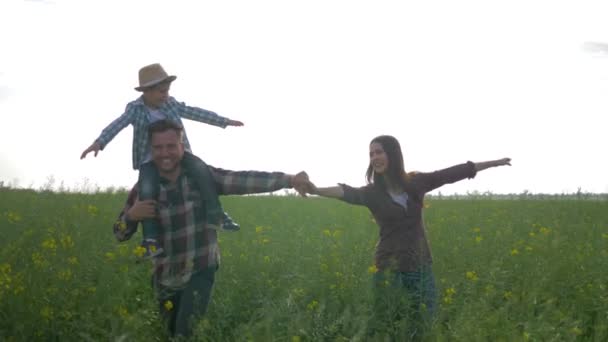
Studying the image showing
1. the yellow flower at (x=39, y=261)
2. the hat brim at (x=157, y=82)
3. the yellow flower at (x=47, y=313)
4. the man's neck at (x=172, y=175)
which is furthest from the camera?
the hat brim at (x=157, y=82)

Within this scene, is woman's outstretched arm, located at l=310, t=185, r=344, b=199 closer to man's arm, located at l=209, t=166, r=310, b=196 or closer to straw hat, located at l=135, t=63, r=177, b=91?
man's arm, located at l=209, t=166, r=310, b=196

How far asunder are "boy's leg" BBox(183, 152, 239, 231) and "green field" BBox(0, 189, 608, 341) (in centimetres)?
61

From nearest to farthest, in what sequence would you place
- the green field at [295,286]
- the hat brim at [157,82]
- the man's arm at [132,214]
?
1. the green field at [295,286]
2. the man's arm at [132,214]
3. the hat brim at [157,82]

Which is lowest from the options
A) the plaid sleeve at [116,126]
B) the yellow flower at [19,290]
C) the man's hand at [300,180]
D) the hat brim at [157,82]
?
the yellow flower at [19,290]

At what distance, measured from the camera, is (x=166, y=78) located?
633 cm

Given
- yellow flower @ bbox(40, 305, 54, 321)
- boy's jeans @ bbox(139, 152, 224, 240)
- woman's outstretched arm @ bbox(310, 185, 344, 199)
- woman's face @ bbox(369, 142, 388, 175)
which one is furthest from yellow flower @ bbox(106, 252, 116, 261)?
woman's face @ bbox(369, 142, 388, 175)

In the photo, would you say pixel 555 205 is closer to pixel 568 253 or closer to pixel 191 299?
pixel 568 253

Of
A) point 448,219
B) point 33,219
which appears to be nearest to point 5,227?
point 33,219

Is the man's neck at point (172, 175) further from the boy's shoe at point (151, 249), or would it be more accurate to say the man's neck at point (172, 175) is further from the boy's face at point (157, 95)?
the boy's face at point (157, 95)

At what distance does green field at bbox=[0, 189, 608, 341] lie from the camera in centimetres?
451

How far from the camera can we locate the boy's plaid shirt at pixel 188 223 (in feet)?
15.2

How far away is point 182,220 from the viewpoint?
15.4ft

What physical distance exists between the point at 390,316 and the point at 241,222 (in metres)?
8.20

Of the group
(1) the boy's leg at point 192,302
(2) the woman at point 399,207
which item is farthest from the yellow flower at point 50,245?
(2) the woman at point 399,207
